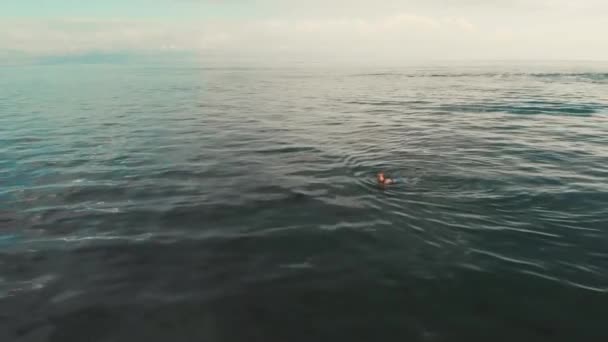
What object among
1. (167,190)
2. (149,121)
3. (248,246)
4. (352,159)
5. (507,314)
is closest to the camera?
(507,314)

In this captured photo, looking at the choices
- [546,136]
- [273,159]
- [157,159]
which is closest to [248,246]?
[273,159]

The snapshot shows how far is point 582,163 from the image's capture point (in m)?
16.2

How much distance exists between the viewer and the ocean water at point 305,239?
23.1ft

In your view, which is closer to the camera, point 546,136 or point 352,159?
point 352,159

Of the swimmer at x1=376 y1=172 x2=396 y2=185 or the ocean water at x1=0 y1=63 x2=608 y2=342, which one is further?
the swimmer at x1=376 y1=172 x2=396 y2=185

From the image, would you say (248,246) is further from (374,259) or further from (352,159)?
(352,159)

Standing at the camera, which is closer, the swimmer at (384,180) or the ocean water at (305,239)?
the ocean water at (305,239)

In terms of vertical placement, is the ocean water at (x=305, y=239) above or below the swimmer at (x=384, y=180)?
below

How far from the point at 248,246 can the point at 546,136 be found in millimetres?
19151

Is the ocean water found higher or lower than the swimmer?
lower

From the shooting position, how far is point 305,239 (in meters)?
10.1

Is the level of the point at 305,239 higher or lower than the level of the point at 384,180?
lower

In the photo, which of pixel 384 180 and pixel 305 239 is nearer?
pixel 305 239

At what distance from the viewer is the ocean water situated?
7.04 metres
